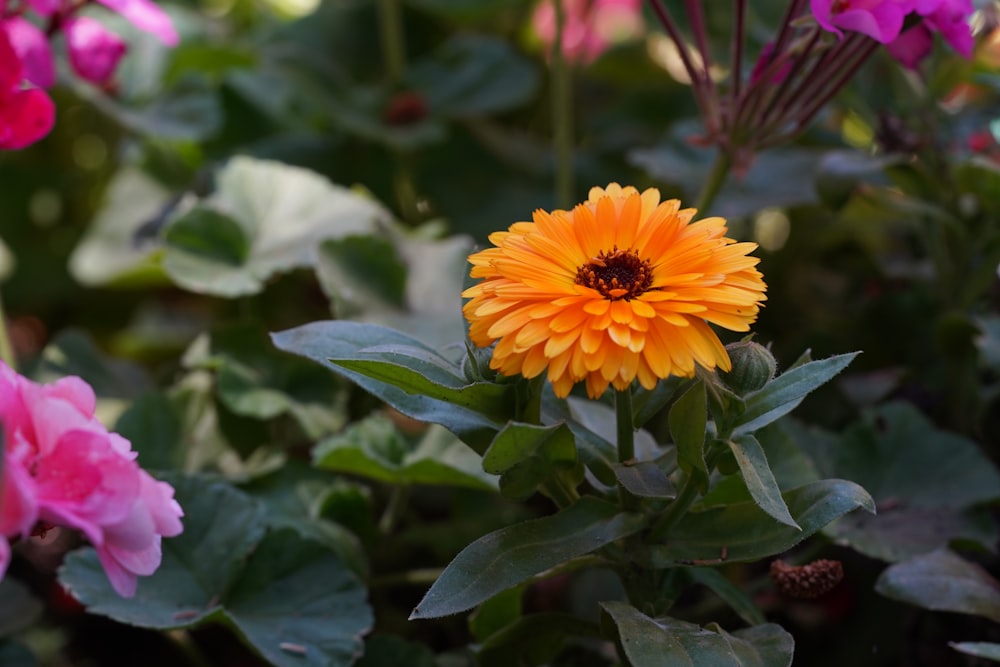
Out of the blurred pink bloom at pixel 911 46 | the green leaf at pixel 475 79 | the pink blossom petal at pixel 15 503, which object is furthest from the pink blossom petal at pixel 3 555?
the green leaf at pixel 475 79

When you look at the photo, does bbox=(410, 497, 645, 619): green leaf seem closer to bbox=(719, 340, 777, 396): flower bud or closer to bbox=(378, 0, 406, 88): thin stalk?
bbox=(719, 340, 777, 396): flower bud

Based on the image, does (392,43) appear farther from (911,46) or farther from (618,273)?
(618,273)

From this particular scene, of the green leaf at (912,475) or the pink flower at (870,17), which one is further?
the green leaf at (912,475)

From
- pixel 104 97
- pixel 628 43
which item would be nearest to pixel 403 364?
pixel 104 97

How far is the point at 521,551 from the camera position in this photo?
52 cm

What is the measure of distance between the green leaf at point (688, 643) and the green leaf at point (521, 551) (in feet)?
0.12

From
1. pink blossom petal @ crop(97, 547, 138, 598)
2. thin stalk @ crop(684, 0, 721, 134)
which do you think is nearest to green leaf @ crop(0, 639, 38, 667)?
pink blossom petal @ crop(97, 547, 138, 598)

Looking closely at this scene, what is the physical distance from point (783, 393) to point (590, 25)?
96 centimetres

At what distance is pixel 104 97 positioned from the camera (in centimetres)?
114

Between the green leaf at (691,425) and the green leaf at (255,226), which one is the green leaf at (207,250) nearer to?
the green leaf at (255,226)

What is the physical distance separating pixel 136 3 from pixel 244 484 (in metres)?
0.42

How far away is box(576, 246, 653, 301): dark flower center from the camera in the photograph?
502 millimetres

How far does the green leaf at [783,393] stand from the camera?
20.1 inches

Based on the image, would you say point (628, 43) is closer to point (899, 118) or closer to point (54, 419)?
point (899, 118)
